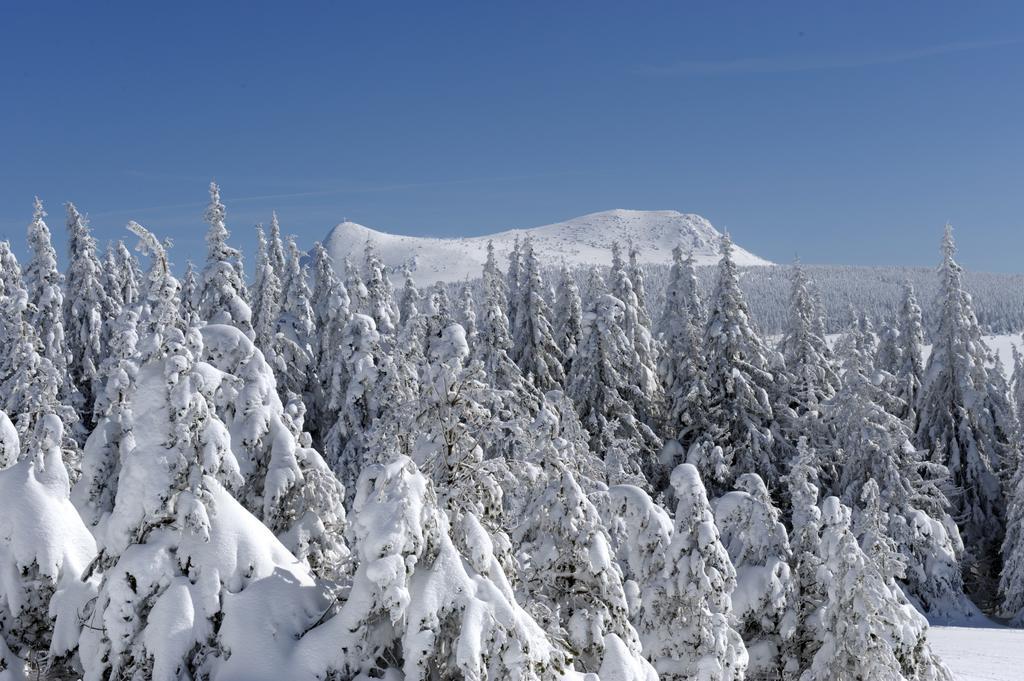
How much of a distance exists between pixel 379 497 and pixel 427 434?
2.41m

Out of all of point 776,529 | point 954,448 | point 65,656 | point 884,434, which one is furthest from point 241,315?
point 954,448

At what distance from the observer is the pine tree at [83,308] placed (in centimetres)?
3984

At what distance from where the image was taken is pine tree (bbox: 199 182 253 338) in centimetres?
2328

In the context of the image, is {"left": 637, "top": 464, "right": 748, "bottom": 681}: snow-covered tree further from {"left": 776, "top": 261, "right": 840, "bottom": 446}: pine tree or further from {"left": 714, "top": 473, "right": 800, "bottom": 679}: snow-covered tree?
{"left": 776, "top": 261, "right": 840, "bottom": 446}: pine tree

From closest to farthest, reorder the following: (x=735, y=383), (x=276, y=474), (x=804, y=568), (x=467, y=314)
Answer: (x=276, y=474) → (x=804, y=568) → (x=735, y=383) → (x=467, y=314)

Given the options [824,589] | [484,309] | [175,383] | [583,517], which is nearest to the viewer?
[175,383]

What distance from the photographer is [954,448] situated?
39.2 meters

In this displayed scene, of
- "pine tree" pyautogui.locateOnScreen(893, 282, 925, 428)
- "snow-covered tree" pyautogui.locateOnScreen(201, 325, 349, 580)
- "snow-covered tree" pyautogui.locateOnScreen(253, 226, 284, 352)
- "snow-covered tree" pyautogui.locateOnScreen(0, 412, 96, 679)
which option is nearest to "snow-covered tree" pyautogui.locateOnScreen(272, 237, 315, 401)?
"snow-covered tree" pyautogui.locateOnScreen(253, 226, 284, 352)

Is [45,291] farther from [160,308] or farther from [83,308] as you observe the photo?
[160,308]

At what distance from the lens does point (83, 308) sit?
40.4 meters

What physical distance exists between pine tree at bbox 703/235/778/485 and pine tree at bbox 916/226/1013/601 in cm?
989

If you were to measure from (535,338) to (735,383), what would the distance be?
10.2 metres

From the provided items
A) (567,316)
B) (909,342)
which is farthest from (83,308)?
(909,342)

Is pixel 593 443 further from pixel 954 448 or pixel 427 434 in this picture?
pixel 427 434
